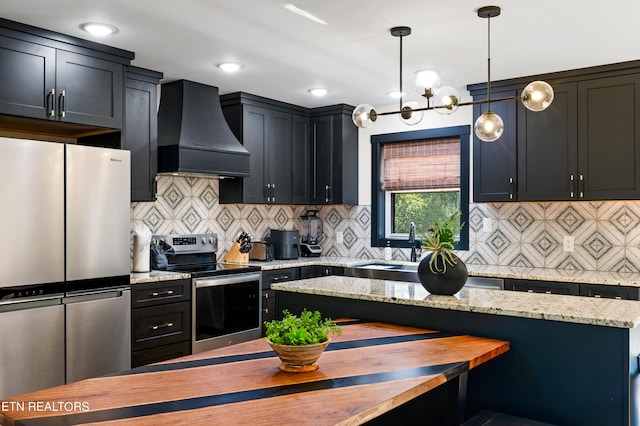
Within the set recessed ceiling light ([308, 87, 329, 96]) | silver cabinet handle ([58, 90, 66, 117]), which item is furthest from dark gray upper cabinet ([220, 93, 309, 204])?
silver cabinet handle ([58, 90, 66, 117])

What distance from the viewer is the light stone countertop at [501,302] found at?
2107 millimetres

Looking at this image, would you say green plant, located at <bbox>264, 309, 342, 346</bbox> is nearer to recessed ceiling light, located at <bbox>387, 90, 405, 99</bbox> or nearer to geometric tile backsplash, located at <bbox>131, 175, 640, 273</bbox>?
geometric tile backsplash, located at <bbox>131, 175, 640, 273</bbox>

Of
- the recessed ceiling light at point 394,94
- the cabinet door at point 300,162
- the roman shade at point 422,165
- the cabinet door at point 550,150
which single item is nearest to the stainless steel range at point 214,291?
the cabinet door at point 300,162

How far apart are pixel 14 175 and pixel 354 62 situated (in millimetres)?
2283

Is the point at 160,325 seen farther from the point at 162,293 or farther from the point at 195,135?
the point at 195,135

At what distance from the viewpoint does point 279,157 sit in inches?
207

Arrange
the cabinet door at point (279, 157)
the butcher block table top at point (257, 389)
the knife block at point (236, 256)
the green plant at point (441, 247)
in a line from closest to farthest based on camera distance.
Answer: the butcher block table top at point (257, 389) < the green plant at point (441, 247) < the knife block at point (236, 256) < the cabinet door at point (279, 157)

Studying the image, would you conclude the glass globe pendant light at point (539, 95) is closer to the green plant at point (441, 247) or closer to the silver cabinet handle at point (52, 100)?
the green plant at point (441, 247)

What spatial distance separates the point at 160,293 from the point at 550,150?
9.96ft

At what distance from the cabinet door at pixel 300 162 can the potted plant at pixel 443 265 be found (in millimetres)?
2880

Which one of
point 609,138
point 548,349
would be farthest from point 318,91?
point 548,349

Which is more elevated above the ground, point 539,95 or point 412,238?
point 539,95

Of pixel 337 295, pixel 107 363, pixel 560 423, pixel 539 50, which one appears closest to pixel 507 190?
pixel 539 50

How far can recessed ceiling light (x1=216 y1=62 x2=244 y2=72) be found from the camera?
3953 mm
